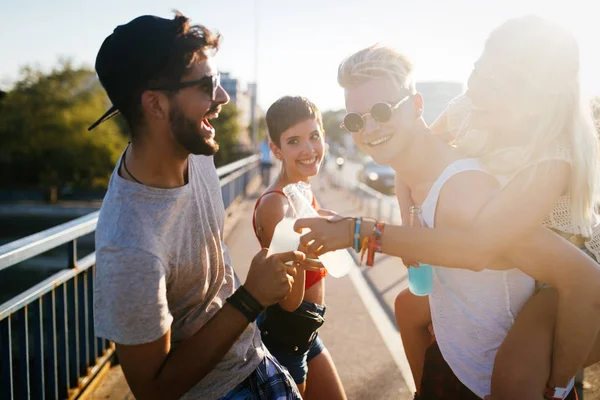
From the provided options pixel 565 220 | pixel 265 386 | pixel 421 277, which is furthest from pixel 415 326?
pixel 565 220

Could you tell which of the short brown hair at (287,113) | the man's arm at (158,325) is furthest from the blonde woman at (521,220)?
the short brown hair at (287,113)

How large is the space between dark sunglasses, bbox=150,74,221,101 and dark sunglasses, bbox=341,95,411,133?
571 mm

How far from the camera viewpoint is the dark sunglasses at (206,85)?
1.86 meters

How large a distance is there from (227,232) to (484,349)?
8.96m

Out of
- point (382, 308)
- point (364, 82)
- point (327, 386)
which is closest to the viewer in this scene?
point (364, 82)

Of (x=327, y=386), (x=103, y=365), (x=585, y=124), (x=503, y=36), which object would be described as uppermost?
(x=503, y=36)

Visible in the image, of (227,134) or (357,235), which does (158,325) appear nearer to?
(357,235)

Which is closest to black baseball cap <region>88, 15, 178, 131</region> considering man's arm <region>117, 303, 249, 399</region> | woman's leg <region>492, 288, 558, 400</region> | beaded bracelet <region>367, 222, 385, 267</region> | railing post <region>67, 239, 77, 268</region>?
man's arm <region>117, 303, 249, 399</region>

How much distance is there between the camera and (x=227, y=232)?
416 inches

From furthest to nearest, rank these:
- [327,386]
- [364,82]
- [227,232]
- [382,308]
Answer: [227,232] < [382,308] < [327,386] < [364,82]

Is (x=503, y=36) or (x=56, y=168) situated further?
(x=56, y=168)

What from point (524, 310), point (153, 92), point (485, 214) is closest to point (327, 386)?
point (524, 310)

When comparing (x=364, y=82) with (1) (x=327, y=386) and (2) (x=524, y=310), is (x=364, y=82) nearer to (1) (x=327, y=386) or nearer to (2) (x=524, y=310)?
(2) (x=524, y=310)

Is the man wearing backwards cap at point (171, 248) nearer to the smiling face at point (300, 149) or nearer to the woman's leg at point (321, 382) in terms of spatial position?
the woman's leg at point (321, 382)
